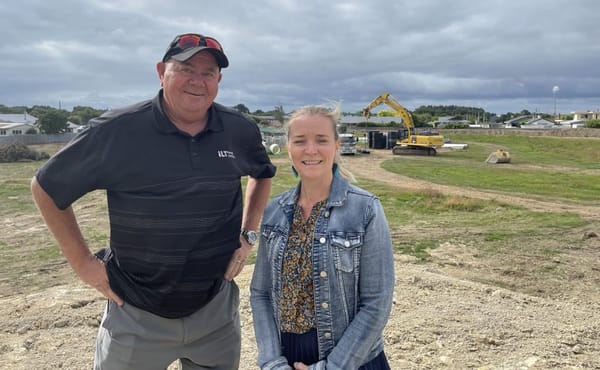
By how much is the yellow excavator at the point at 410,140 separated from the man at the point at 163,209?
30581mm

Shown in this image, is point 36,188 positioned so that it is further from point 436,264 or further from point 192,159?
point 436,264

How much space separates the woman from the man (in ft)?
1.12

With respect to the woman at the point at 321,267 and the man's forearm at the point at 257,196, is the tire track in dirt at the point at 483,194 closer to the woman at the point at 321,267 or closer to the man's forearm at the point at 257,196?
the man's forearm at the point at 257,196

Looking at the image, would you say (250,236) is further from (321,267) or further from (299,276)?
(321,267)

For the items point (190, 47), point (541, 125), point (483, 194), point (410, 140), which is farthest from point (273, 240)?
point (541, 125)

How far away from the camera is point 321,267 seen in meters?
2.05

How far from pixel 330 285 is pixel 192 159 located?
0.87 metres

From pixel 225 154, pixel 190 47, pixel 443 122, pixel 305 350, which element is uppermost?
pixel 443 122

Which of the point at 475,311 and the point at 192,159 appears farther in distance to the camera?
the point at 475,311

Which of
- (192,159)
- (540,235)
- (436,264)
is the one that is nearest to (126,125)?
(192,159)

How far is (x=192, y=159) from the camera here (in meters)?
2.38

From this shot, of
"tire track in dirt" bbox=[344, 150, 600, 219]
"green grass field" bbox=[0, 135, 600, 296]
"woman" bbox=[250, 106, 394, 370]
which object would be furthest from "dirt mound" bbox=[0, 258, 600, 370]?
"tire track in dirt" bbox=[344, 150, 600, 219]

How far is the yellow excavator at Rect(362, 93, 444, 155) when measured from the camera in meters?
32.1

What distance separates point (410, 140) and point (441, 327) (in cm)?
2911
